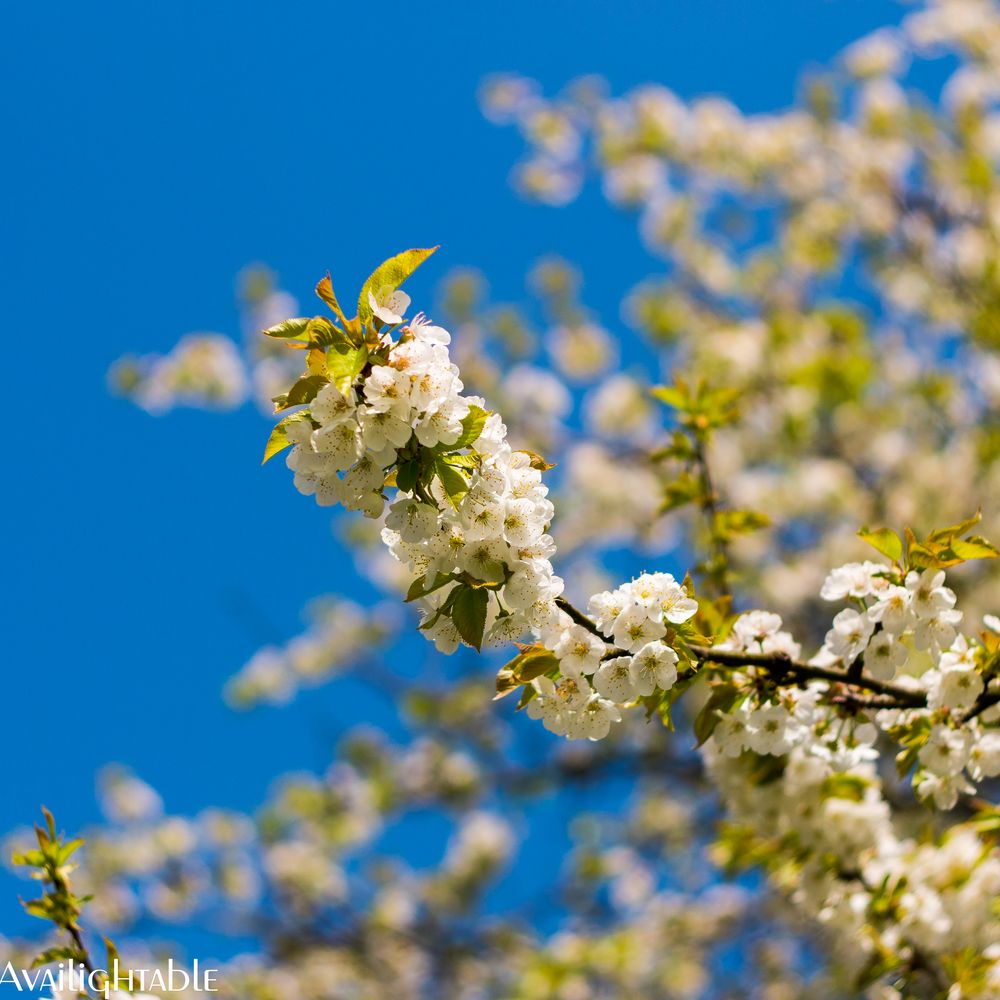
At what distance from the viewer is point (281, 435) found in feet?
5.91

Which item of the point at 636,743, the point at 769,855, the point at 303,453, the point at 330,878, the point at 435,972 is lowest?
the point at 769,855

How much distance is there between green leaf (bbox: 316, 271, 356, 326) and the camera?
1.73 metres

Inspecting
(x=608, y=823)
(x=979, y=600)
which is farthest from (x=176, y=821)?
(x=979, y=600)

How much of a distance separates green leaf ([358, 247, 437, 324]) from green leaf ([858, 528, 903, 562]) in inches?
38.5

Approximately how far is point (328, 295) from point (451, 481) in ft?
1.26

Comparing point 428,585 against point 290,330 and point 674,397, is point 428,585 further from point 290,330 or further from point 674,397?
point 674,397

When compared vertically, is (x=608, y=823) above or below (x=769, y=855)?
above

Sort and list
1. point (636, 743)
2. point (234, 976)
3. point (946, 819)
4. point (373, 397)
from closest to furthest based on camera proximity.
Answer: point (373, 397) < point (946, 819) < point (234, 976) < point (636, 743)

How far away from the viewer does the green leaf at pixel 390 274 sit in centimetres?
174

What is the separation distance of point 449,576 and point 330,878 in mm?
7400

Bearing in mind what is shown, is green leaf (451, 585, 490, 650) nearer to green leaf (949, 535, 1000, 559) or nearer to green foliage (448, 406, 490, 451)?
green foliage (448, 406, 490, 451)

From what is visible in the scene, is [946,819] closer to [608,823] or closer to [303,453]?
[608,823]

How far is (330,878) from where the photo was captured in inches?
332

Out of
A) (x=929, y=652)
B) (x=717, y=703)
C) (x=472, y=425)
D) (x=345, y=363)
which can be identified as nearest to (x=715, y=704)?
(x=717, y=703)
